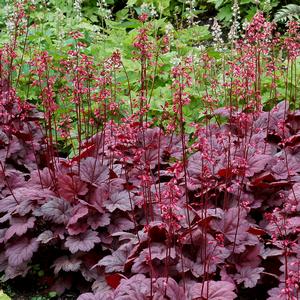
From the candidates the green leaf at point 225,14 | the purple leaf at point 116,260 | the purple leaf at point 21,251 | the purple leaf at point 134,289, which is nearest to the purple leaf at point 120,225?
the purple leaf at point 116,260

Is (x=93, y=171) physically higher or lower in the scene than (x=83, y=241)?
higher

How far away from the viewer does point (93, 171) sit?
13.6 ft

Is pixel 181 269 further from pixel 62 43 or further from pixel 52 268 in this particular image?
pixel 62 43

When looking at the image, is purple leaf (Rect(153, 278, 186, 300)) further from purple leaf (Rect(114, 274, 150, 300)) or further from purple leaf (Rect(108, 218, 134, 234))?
purple leaf (Rect(108, 218, 134, 234))

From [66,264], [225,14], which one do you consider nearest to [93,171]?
[66,264]

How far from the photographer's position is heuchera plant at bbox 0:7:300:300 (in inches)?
132

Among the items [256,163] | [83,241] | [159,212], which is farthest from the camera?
[256,163]

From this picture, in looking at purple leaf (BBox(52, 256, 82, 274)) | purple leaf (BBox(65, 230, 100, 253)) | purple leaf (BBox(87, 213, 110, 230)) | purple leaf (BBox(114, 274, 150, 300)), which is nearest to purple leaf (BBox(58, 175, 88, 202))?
purple leaf (BBox(87, 213, 110, 230))

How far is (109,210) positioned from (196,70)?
246 cm

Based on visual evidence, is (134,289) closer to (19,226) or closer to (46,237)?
(46,237)

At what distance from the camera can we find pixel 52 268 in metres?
4.11

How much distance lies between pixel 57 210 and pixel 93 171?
0.39 m

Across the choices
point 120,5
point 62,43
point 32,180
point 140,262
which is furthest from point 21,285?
point 120,5

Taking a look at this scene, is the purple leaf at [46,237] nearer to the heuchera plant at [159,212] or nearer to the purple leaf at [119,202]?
the heuchera plant at [159,212]
